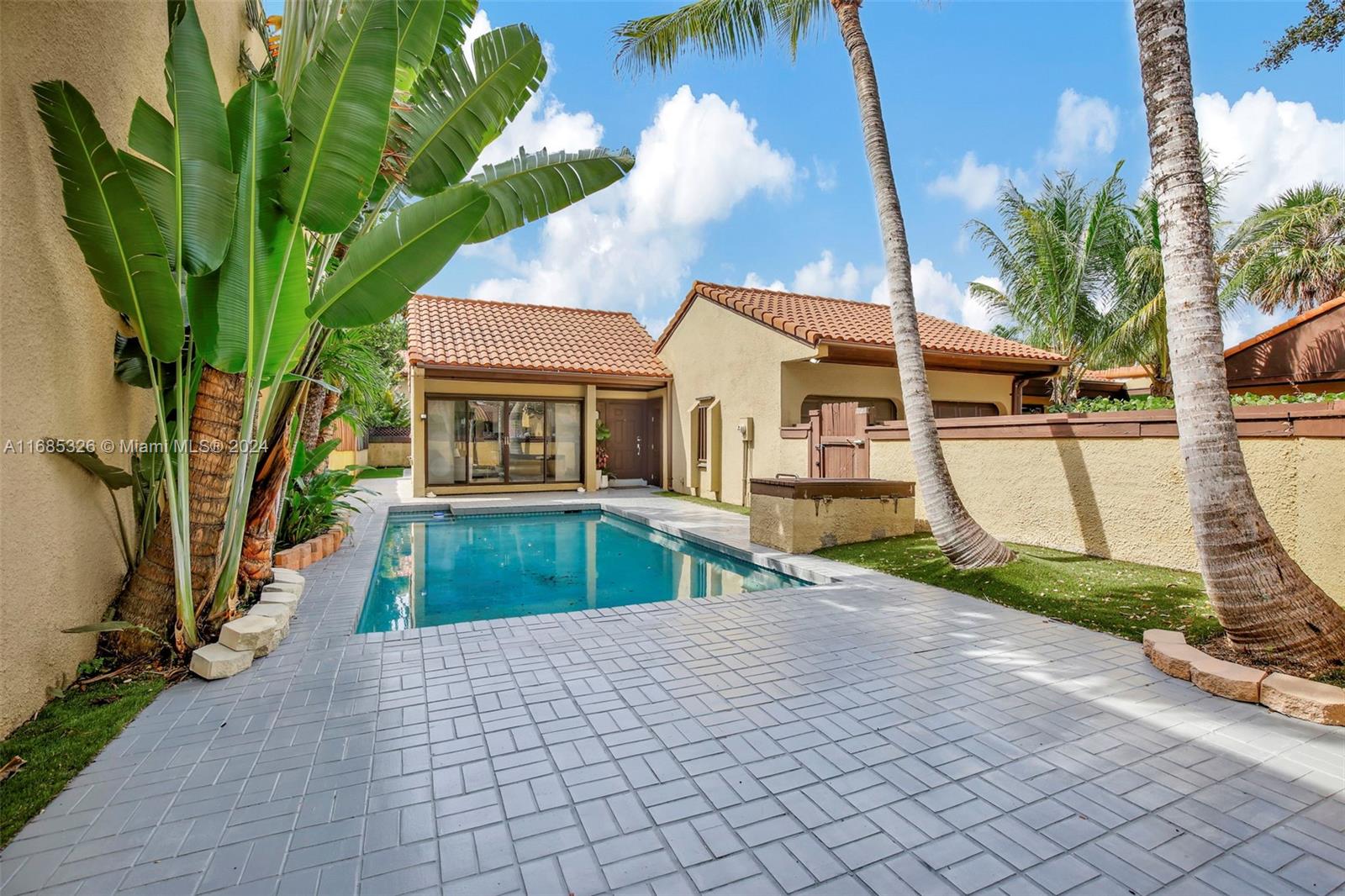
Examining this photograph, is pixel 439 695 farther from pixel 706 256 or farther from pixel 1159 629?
pixel 706 256

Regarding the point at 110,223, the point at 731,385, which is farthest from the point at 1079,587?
the point at 731,385

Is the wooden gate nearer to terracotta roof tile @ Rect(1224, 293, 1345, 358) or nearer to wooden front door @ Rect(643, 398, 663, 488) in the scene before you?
terracotta roof tile @ Rect(1224, 293, 1345, 358)

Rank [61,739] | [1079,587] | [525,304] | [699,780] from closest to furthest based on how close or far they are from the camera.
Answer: [699,780], [61,739], [1079,587], [525,304]

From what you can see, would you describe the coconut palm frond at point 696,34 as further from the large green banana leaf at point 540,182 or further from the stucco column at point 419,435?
the stucco column at point 419,435

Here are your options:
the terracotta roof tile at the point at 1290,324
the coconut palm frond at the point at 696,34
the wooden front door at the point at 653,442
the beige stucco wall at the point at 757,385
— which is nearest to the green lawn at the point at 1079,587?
the beige stucco wall at the point at 757,385

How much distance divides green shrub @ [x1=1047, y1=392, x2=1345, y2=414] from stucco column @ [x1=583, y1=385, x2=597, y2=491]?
12105 millimetres

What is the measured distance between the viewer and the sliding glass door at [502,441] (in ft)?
56.2

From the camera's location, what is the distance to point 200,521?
452 centimetres

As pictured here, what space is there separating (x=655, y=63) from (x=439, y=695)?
10223 mm

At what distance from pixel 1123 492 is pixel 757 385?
784cm

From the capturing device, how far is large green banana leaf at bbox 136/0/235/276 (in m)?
3.90

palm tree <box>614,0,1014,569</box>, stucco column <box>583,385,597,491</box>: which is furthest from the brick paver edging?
stucco column <box>583,385,597,491</box>

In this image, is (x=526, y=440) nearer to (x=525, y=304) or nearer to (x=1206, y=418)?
(x=525, y=304)

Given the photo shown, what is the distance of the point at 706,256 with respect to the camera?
33.6 m
